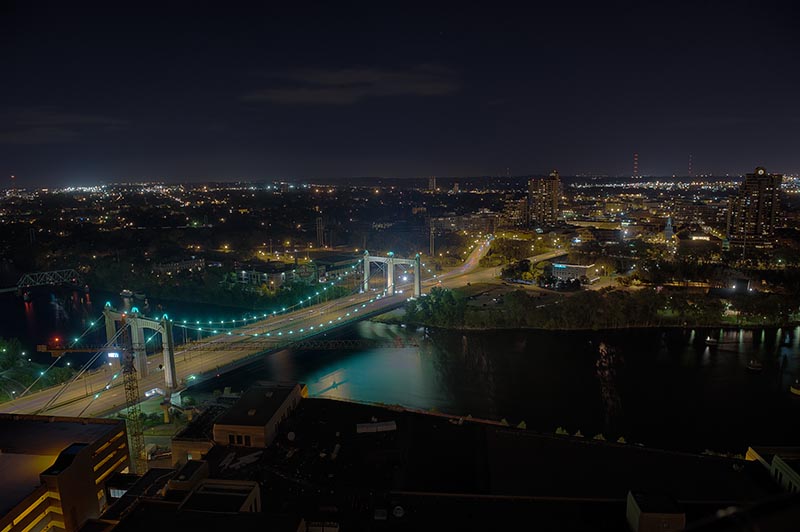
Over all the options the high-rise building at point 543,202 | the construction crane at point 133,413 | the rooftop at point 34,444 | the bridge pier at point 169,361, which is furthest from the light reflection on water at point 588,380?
the high-rise building at point 543,202

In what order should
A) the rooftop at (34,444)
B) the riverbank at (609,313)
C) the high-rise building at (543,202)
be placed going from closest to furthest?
the rooftop at (34,444) < the riverbank at (609,313) < the high-rise building at (543,202)

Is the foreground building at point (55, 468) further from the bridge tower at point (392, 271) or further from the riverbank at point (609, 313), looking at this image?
the bridge tower at point (392, 271)

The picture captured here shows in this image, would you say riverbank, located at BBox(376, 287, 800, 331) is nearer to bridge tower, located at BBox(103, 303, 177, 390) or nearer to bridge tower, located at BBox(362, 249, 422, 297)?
bridge tower, located at BBox(362, 249, 422, 297)

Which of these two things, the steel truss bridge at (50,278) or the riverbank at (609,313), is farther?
the steel truss bridge at (50,278)

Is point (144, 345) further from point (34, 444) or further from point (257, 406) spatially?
point (257, 406)

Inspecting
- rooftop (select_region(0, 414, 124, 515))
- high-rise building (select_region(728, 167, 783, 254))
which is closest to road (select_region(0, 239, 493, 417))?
rooftop (select_region(0, 414, 124, 515))

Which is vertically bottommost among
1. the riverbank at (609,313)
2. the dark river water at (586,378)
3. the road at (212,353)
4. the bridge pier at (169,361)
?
the dark river water at (586,378)
